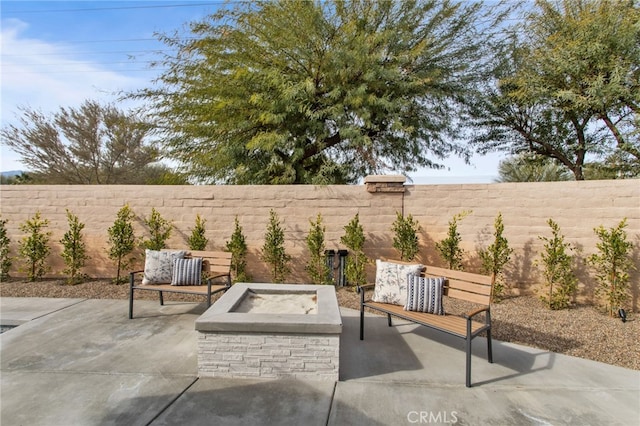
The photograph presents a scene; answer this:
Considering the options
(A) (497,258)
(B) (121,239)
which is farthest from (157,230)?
(A) (497,258)

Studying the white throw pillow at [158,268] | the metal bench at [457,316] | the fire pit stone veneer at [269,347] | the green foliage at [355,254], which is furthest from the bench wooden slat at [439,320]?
the white throw pillow at [158,268]

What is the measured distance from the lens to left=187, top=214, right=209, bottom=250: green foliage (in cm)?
601

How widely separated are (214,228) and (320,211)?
1.96 m

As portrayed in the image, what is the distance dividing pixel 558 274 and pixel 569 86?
613 cm

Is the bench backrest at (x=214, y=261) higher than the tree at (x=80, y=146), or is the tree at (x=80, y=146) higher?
the tree at (x=80, y=146)

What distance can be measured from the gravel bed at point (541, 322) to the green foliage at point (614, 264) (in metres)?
0.27

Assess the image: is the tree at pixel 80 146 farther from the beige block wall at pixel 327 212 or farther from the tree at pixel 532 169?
the tree at pixel 532 169

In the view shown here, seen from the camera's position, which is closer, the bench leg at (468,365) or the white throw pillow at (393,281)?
the bench leg at (468,365)

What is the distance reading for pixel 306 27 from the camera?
7.28m

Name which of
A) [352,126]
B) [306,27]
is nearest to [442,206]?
[352,126]

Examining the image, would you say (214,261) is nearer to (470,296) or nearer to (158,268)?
(158,268)

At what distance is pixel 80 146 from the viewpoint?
1658cm

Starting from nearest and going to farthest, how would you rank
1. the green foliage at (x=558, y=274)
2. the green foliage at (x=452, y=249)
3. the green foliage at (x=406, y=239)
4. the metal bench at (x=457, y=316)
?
the metal bench at (x=457, y=316) < the green foliage at (x=558, y=274) < the green foliage at (x=452, y=249) < the green foliage at (x=406, y=239)

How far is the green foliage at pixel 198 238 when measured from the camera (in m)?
6.01
